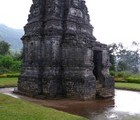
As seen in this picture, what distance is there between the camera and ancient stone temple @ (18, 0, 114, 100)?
1712 cm

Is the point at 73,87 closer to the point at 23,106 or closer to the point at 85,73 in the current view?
the point at 85,73

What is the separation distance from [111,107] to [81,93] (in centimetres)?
256

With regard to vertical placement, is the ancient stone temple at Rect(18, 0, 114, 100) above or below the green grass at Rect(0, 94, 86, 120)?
above

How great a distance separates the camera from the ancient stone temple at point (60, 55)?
17117 millimetres

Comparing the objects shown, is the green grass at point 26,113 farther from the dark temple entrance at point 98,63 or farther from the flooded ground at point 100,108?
the dark temple entrance at point 98,63

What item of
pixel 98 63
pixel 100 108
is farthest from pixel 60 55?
pixel 100 108

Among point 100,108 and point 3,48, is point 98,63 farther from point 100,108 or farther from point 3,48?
point 3,48

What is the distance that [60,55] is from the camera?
18.0 m

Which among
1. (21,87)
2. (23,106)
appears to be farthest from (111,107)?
(21,87)

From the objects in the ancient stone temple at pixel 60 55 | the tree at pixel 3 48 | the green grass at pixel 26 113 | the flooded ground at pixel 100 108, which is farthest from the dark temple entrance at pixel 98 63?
the tree at pixel 3 48

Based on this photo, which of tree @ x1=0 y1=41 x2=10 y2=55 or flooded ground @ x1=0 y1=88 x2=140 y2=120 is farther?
tree @ x1=0 y1=41 x2=10 y2=55

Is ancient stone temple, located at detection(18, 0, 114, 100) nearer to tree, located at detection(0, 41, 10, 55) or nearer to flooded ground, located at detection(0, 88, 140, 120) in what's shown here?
flooded ground, located at detection(0, 88, 140, 120)

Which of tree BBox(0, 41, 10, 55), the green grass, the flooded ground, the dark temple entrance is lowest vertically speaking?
the flooded ground

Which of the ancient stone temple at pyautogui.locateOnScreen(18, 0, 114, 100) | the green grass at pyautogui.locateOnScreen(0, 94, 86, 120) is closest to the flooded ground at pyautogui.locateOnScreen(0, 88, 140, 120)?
the ancient stone temple at pyautogui.locateOnScreen(18, 0, 114, 100)
